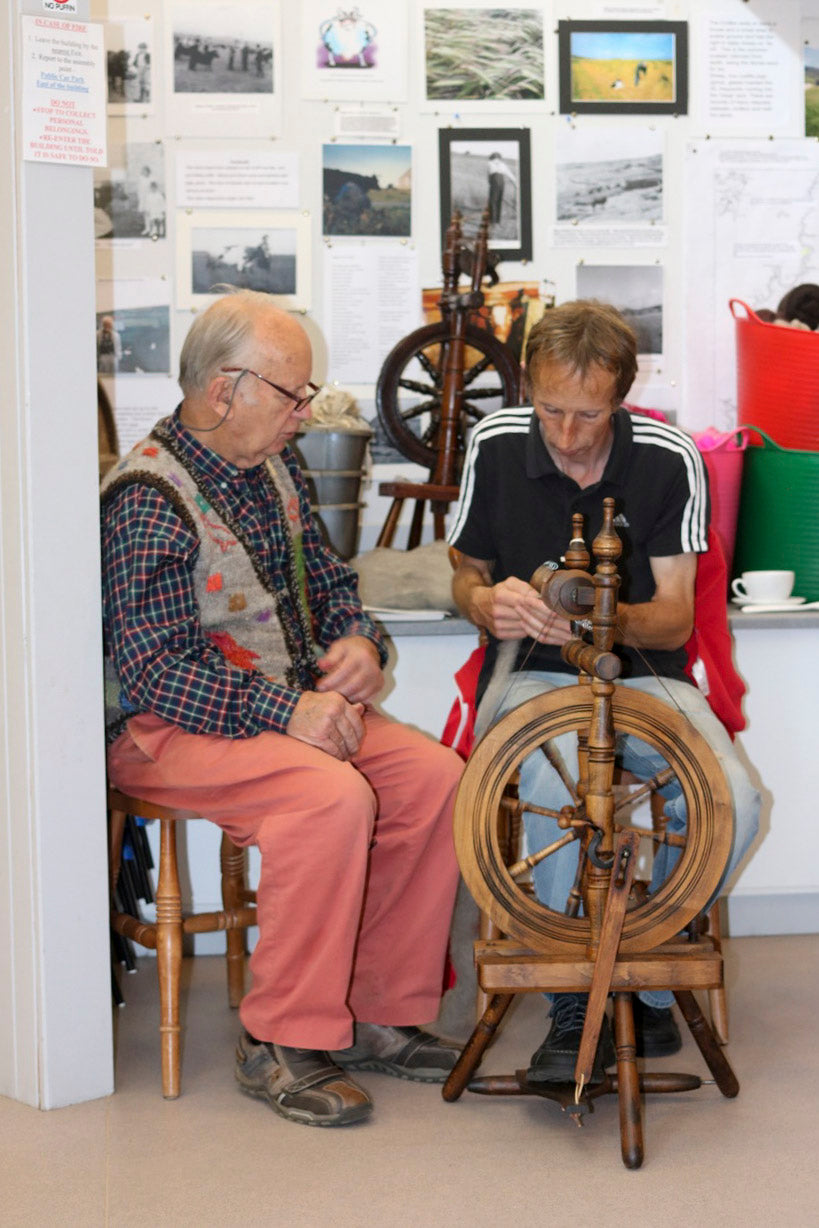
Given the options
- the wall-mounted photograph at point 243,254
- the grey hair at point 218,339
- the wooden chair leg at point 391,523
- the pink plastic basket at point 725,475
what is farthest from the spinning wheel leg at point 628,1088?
the wall-mounted photograph at point 243,254

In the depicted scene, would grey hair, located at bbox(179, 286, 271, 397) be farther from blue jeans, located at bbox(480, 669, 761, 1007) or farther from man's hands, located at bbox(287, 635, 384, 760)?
blue jeans, located at bbox(480, 669, 761, 1007)

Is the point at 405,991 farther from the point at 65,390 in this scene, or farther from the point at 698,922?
the point at 65,390

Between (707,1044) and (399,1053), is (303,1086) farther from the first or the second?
(707,1044)

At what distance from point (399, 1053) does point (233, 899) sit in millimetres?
575

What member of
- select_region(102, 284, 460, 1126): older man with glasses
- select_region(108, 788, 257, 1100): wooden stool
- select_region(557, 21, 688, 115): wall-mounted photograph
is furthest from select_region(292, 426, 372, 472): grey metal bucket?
select_region(557, 21, 688, 115): wall-mounted photograph

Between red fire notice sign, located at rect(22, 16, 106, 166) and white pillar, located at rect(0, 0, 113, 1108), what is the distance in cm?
2

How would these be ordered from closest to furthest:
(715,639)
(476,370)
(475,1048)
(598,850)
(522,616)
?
(598,850) → (475,1048) → (522,616) → (715,639) → (476,370)

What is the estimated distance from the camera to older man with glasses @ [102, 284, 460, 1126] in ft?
7.62

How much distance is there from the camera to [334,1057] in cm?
258

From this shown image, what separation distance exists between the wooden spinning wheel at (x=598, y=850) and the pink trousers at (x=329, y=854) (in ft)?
0.75

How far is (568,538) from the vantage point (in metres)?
2.63

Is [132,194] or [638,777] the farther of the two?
[132,194]

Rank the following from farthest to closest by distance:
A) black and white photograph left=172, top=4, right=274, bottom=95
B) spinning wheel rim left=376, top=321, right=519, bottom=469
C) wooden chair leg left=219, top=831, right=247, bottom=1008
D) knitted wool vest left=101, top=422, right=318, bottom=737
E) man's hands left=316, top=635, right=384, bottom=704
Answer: black and white photograph left=172, top=4, right=274, bottom=95, spinning wheel rim left=376, top=321, right=519, bottom=469, wooden chair leg left=219, top=831, right=247, bottom=1008, man's hands left=316, top=635, right=384, bottom=704, knitted wool vest left=101, top=422, right=318, bottom=737

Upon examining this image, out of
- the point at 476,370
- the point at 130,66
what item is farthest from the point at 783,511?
the point at 130,66
